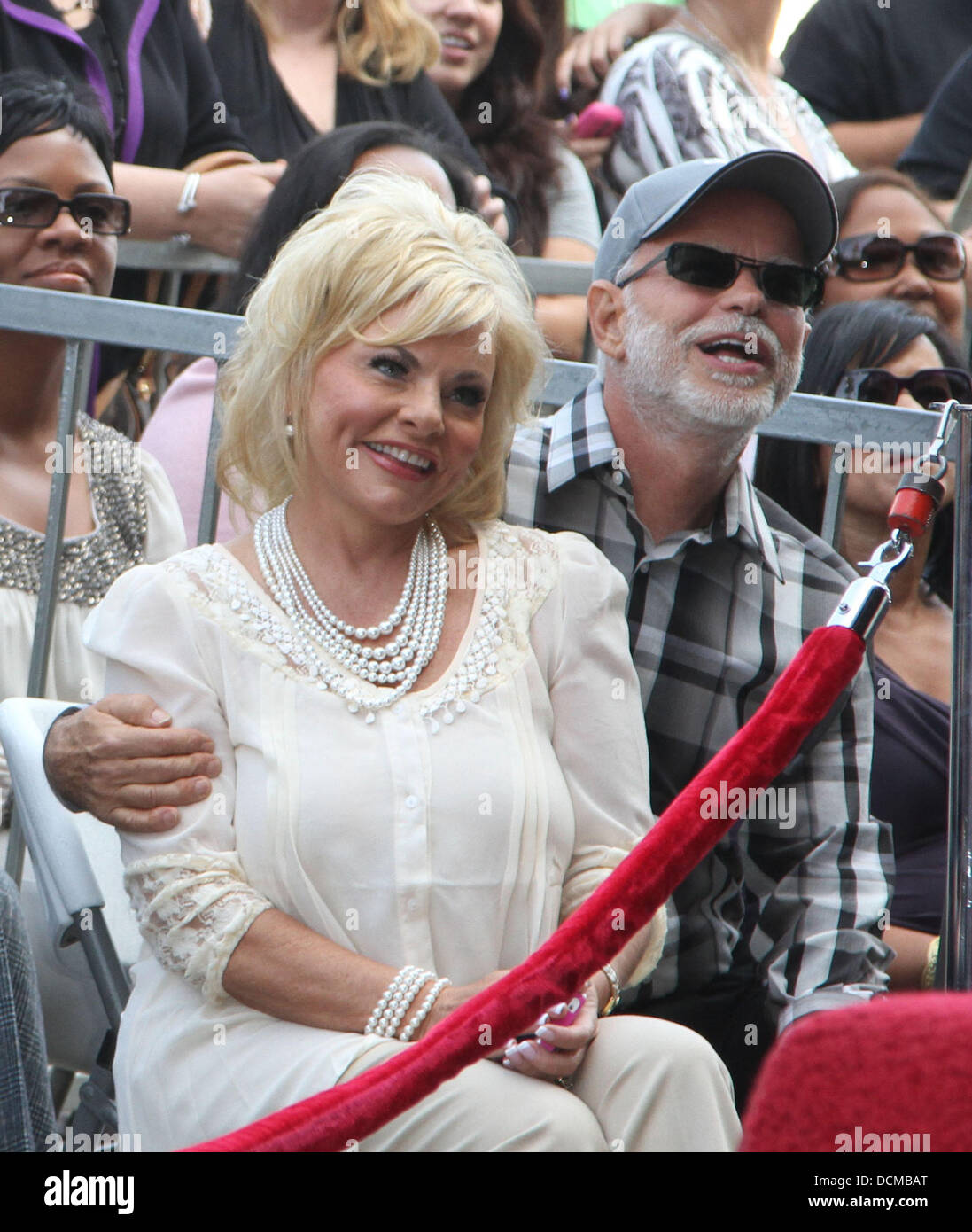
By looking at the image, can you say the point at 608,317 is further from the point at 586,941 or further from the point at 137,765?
the point at 586,941

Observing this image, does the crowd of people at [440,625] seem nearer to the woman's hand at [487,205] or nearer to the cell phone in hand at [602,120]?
the woman's hand at [487,205]

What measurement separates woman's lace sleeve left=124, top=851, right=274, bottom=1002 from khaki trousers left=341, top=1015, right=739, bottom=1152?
231 millimetres

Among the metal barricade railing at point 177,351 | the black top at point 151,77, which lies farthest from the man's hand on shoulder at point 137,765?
the black top at point 151,77

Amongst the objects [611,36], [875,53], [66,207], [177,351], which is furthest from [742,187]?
[875,53]

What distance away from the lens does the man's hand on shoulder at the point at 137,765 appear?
2168 millimetres

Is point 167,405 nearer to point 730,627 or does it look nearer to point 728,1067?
point 730,627

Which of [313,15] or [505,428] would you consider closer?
[505,428]

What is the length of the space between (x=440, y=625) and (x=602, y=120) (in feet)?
7.97

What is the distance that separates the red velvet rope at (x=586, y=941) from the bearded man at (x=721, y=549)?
0.65 m

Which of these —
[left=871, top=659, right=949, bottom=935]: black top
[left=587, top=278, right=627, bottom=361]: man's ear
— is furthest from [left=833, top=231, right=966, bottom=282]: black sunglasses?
[left=587, top=278, right=627, bottom=361]: man's ear
